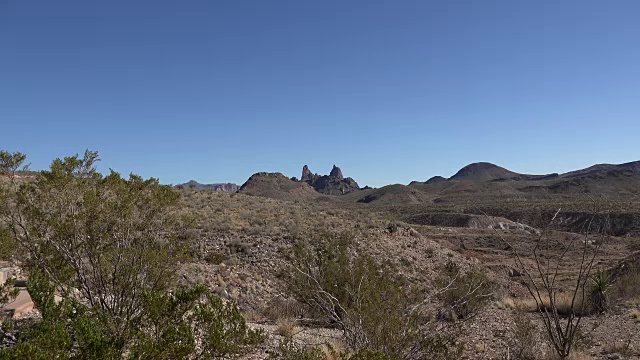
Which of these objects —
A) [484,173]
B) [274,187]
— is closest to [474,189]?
[274,187]

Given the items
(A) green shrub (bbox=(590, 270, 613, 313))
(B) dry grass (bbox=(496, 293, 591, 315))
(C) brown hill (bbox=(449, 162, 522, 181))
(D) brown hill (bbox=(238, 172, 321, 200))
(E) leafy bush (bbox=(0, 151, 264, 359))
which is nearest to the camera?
(E) leafy bush (bbox=(0, 151, 264, 359))

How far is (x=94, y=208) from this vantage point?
22.5ft

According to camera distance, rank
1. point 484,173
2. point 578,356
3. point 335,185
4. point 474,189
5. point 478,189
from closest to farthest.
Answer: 1. point 578,356
2. point 478,189
3. point 474,189
4. point 484,173
5. point 335,185

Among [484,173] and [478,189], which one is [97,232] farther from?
[484,173]

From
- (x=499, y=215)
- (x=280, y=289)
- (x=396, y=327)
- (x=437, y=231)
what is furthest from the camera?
(x=499, y=215)

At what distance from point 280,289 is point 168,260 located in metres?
8.36

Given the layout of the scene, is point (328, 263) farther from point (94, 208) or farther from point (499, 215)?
point (499, 215)

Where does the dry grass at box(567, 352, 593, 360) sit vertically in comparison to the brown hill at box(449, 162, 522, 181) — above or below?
below

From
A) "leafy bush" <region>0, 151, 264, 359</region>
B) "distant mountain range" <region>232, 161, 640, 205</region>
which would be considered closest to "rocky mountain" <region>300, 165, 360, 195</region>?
"distant mountain range" <region>232, 161, 640, 205</region>

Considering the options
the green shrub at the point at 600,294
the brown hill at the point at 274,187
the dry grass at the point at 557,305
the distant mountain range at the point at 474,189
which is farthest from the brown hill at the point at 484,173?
the green shrub at the point at 600,294

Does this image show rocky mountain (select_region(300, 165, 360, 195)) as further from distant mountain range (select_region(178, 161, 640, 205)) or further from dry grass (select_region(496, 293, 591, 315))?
dry grass (select_region(496, 293, 591, 315))

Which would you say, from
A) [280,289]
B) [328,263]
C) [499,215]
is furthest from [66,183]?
[499,215]

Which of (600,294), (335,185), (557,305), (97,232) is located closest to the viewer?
(97,232)

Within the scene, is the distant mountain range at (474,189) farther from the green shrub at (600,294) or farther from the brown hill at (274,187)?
the green shrub at (600,294)
